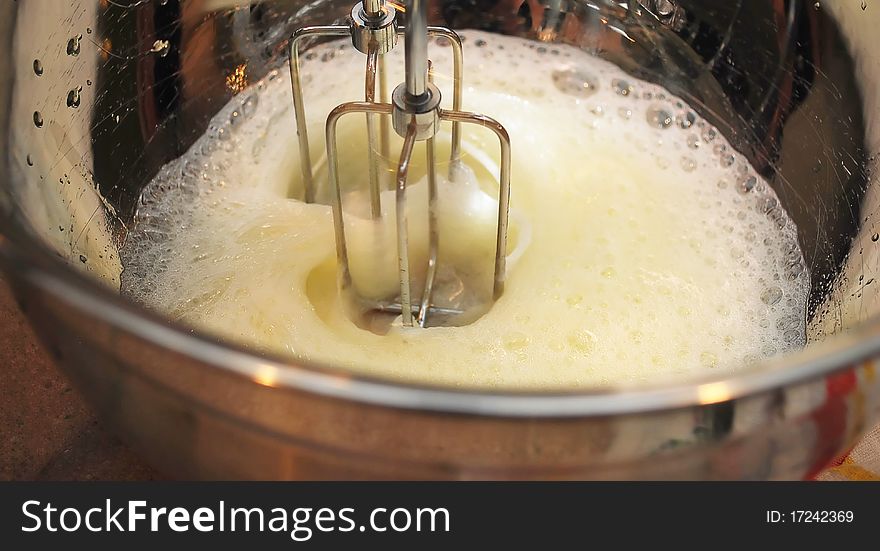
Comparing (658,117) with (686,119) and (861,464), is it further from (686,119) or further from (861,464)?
(861,464)

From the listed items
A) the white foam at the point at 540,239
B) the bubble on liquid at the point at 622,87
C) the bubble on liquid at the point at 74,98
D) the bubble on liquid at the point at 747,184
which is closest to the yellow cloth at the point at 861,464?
the white foam at the point at 540,239

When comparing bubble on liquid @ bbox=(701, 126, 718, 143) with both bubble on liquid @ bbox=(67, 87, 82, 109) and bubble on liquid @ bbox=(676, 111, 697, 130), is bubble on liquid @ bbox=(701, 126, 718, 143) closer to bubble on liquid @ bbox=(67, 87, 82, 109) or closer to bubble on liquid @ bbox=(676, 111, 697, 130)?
bubble on liquid @ bbox=(676, 111, 697, 130)

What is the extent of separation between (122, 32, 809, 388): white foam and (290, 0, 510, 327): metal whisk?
0.03 meters

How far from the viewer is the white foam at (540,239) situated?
0.51m

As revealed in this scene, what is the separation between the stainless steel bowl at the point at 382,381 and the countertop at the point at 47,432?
7 centimetres

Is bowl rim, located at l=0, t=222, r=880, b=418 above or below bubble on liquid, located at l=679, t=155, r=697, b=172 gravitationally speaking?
above

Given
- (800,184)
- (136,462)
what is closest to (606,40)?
(800,184)

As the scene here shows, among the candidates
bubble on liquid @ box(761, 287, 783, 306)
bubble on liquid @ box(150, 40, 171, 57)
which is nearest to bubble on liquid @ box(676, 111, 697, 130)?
bubble on liquid @ box(761, 287, 783, 306)

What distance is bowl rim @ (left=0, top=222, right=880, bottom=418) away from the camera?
0.86ft

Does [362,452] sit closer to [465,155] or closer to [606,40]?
[465,155]

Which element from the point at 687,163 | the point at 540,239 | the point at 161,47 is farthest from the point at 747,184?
the point at 161,47

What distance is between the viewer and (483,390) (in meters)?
0.27

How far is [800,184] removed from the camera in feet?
1.87

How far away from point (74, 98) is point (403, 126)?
18 cm
